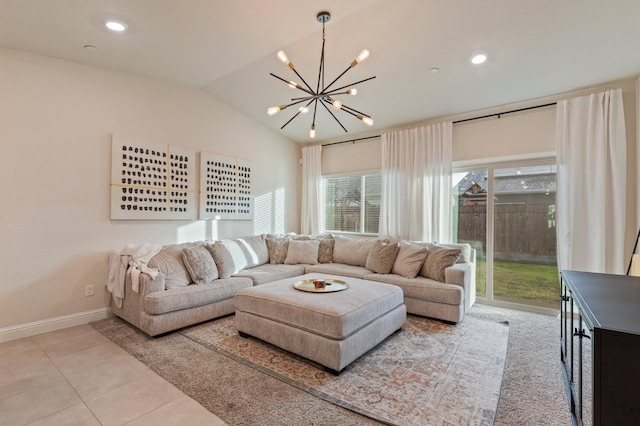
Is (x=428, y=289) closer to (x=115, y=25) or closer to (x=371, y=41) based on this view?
(x=371, y=41)

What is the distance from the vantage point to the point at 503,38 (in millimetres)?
2838

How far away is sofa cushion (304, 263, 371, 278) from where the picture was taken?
415cm

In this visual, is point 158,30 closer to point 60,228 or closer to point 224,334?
point 60,228

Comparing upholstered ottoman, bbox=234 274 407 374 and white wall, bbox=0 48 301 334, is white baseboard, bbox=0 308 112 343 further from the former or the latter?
upholstered ottoman, bbox=234 274 407 374

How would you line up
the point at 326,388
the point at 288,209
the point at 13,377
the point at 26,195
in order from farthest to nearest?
the point at 288,209 → the point at 26,195 → the point at 13,377 → the point at 326,388

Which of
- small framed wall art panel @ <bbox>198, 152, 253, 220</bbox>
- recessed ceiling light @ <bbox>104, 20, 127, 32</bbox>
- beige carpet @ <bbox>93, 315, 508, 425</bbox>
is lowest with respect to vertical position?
beige carpet @ <bbox>93, 315, 508, 425</bbox>

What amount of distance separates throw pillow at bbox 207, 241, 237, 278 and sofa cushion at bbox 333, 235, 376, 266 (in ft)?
5.49

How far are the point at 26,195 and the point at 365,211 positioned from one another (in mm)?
4515

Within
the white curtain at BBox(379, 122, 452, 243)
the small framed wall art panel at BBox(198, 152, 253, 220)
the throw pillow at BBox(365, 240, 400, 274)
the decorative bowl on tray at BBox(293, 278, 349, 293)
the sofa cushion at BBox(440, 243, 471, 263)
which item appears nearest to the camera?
the decorative bowl on tray at BBox(293, 278, 349, 293)

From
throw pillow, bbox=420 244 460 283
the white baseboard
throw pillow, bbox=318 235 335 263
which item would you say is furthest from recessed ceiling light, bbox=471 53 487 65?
the white baseboard

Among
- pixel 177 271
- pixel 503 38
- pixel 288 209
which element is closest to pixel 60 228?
pixel 177 271

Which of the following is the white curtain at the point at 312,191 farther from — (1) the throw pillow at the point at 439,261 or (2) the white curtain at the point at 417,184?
(1) the throw pillow at the point at 439,261

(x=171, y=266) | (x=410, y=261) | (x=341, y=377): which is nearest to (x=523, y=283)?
(x=410, y=261)

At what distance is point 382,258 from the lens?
411 centimetres
